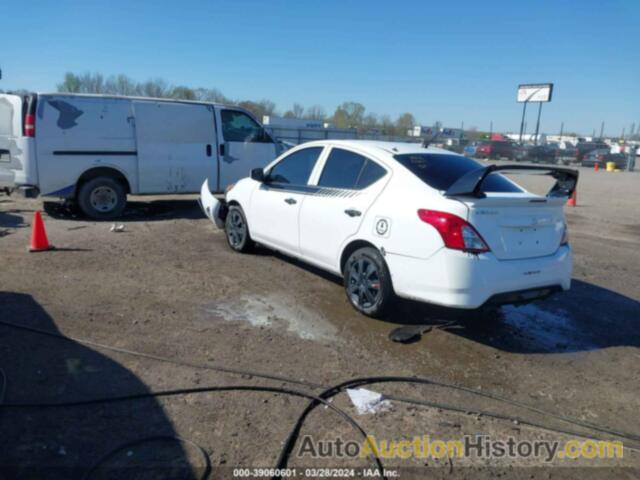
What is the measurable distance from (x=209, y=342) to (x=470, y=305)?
2.27 m

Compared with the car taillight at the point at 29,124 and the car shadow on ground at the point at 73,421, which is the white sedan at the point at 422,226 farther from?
the car taillight at the point at 29,124

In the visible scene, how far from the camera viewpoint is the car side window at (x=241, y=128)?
10891mm

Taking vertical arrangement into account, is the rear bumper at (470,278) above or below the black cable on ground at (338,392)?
above

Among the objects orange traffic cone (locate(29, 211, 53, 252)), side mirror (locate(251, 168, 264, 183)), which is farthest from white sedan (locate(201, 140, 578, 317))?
orange traffic cone (locate(29, 211, 53, 252))

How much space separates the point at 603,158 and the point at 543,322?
4274cm

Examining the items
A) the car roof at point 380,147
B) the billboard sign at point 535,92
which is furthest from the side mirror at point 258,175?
the billboard sign at point 535,92

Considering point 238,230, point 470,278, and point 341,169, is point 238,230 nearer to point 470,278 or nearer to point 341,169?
point 341,169

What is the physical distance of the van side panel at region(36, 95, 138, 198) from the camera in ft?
29.8

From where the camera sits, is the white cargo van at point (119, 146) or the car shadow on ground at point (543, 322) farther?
the white cargo van at point (119, 146)

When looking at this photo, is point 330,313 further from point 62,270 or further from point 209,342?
point 62,270

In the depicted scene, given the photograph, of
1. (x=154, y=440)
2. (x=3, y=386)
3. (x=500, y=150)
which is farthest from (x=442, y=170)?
(x=500, y=150)

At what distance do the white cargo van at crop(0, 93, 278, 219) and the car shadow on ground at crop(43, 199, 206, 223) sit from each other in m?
0.49

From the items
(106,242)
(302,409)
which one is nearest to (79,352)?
(302,409)

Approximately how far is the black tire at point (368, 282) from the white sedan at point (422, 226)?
10 millimetres
